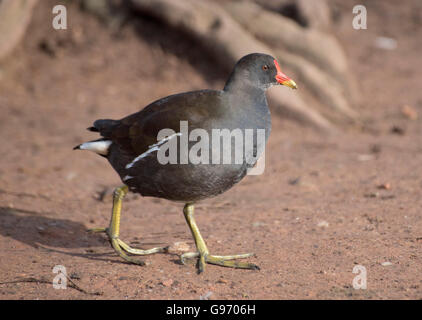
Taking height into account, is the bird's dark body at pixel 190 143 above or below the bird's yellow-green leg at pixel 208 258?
above

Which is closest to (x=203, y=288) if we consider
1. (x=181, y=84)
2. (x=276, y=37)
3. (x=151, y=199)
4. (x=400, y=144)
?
(x=151, y=199)

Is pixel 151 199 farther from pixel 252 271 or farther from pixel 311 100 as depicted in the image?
pixel 311 100

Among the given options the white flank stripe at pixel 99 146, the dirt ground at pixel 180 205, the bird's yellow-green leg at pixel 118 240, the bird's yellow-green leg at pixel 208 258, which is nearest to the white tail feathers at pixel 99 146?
the white flank stripe at pixel 99 146

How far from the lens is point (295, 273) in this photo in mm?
3822

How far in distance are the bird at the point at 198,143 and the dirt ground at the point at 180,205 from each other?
1.17 ft

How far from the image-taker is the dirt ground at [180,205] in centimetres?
379

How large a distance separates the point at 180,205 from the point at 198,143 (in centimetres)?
203

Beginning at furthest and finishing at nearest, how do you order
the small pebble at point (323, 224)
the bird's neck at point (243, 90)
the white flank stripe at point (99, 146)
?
the small pebble at point (323, 224), the white flank stripe at point (99, 146), the bird's neck at point (243, 90)

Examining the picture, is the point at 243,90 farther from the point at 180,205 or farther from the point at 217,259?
the point at 180,205

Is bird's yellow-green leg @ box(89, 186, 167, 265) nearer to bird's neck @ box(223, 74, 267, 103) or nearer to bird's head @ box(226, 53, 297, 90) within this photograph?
bird's neck @ box(223, 74, 267, 103)

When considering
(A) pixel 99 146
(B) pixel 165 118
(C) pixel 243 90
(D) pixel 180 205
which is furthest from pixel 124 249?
(C) pixel 243 90

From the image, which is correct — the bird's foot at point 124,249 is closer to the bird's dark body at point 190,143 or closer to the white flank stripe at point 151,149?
the bird's dark body at point 190,143

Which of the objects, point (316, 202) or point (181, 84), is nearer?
point (316, 202)

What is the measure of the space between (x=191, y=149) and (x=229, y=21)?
5597 millimetres
